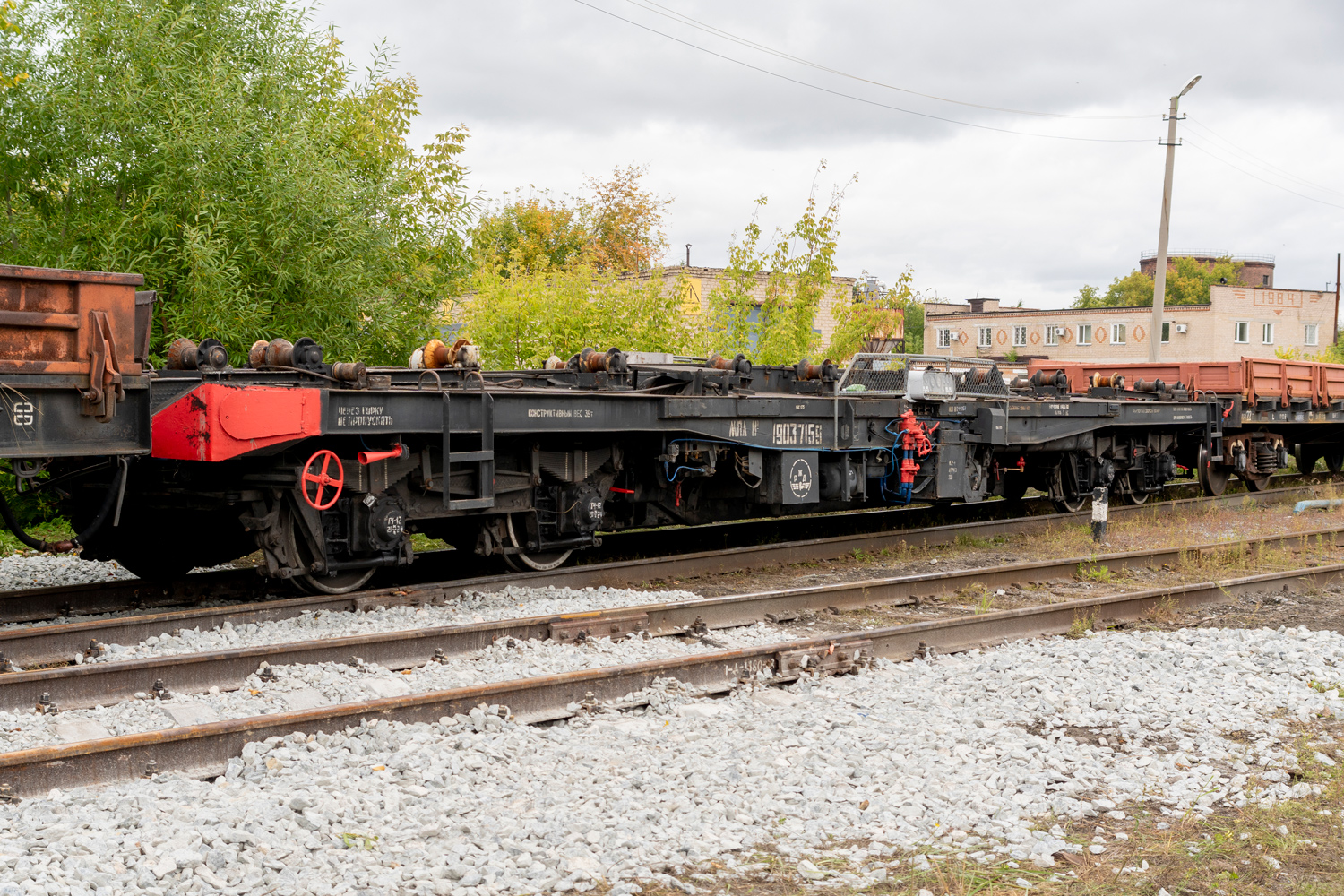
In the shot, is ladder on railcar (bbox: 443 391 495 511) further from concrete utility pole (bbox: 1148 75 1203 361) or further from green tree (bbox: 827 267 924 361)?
concrete utility pole (bbox: 1148 75 1203 361)

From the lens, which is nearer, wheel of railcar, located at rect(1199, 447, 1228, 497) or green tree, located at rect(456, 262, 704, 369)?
green tree, located at rect(456, 262, 704, 369)

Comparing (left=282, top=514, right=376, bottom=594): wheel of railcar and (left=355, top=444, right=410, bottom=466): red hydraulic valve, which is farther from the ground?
(left=355, top=444, right=410, bottom=466): red hydraulic valve

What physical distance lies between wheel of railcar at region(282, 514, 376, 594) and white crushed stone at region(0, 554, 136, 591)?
226 cm

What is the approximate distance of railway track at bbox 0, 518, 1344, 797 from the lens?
4.83 meters

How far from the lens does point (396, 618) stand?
26.2ft

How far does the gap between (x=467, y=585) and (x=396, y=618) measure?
1.01 metres

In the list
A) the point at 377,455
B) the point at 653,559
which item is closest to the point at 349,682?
the point at 377,455

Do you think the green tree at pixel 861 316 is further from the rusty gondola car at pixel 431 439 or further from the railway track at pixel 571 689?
the railway track at pixel 571 689

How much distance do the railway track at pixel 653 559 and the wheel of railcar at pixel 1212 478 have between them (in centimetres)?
159

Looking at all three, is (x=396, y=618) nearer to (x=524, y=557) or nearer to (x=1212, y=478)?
(x=524, y=557)

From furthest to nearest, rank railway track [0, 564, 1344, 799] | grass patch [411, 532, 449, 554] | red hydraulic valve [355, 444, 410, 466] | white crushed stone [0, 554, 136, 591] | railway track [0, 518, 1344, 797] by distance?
grass patch [411, 532, 449, 554] → white crushed stone [0, 554, 136, 591] → red hydraulic valve [355, 444, 410, 466] → railway track [0, 518, 1344, 797] → railway track [0, 564, 1344, 799]

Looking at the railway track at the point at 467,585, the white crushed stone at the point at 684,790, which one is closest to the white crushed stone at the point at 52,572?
the railway track at the point at 467,585

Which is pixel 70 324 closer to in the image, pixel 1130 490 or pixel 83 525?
pixel 83 525

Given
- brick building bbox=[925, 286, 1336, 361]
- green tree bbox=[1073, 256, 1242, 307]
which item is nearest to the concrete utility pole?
brick building bbox=[925, 286, 1336, 361]
